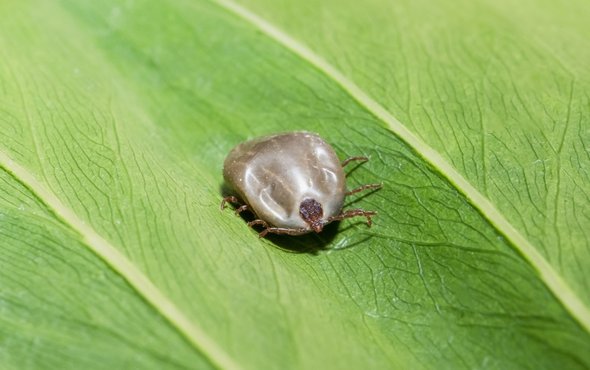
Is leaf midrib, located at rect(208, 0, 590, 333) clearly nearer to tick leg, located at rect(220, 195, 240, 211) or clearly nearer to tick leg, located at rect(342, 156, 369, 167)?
tick leg, located at rect(342, 156, 369, 167)

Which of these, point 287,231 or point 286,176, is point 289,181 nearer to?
point 286,176

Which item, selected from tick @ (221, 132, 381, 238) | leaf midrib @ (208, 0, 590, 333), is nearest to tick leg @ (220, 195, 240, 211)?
tick @ (221, 132, 381, 238)

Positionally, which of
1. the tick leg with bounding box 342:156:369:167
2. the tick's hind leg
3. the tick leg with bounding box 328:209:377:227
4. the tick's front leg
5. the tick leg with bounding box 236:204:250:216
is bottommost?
the tick's hind leg

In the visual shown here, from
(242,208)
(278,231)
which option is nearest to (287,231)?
(278,231)

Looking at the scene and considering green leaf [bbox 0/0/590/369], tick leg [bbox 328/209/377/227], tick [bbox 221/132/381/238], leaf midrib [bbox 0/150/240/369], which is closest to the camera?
leaf midrib [bbox 0/150/240/369]

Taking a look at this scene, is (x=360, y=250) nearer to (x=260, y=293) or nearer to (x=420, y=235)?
(x=420, y=235)

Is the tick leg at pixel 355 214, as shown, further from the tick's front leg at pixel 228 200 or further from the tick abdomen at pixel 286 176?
the tick's front leg at pixel 228 200

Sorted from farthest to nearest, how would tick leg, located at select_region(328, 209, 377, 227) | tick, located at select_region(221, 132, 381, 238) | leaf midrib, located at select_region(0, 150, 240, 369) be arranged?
tick, located at select_region(221, 132, 381, 238) < tick leg, located at select_region(328, 209, 377, 227) < leaf midrib, located at select_region(0, 150, 240, 369)

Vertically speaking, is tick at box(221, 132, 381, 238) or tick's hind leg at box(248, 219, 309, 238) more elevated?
tick at box(221, 132, 381, 238)
